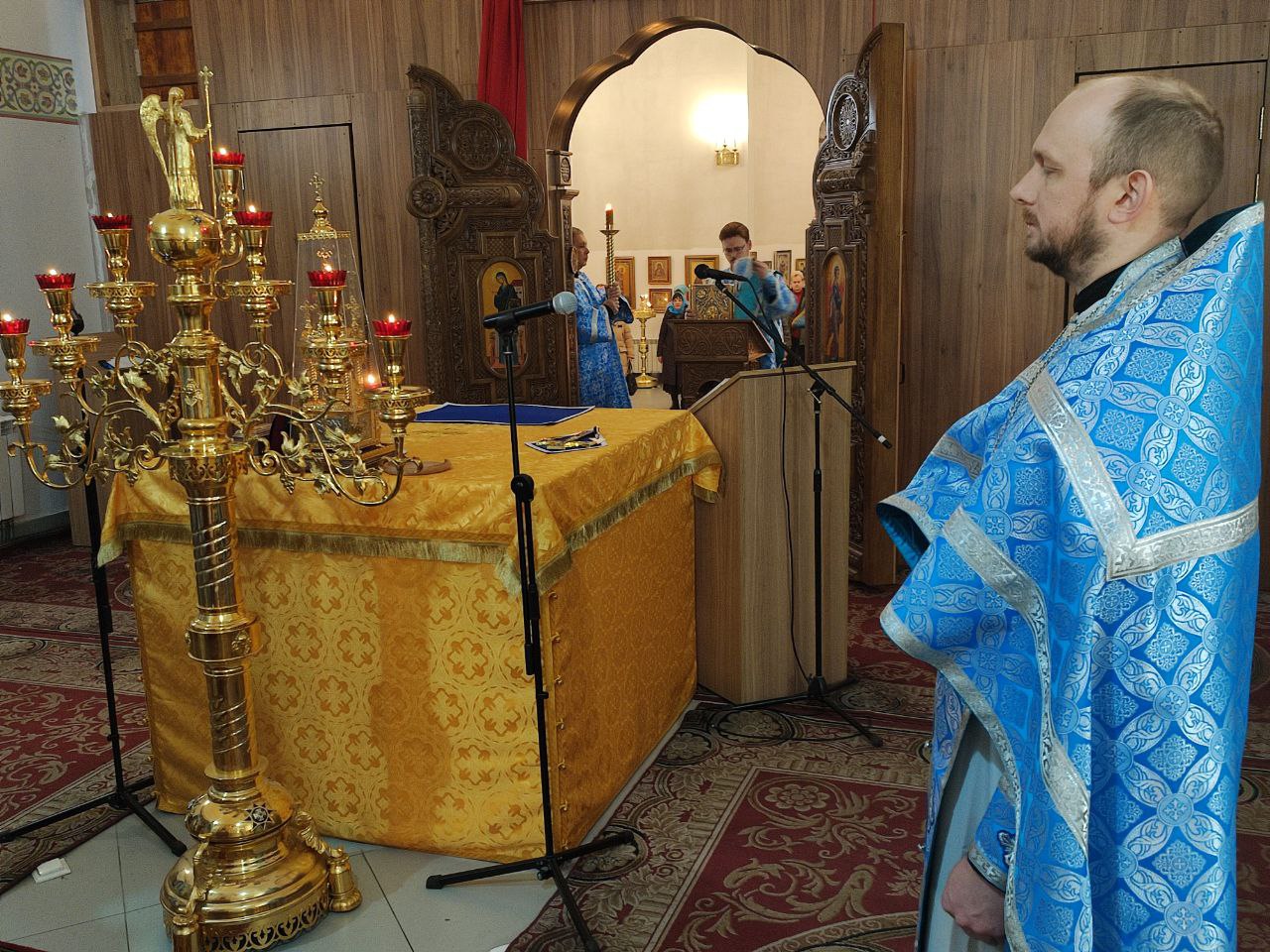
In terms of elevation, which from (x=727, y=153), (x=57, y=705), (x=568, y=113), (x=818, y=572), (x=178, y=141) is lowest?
(x=57, y=705)

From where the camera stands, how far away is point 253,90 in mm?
6246

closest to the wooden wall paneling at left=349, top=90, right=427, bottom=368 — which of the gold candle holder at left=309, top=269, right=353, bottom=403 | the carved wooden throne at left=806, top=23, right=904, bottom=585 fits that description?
the carved wooden throne at left=806, top=23, right=904, bottom=585

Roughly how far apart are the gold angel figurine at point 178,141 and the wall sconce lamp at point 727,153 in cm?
1113

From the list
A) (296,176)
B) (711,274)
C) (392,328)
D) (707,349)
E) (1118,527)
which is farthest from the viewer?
(707,349)

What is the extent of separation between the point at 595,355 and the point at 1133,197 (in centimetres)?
511

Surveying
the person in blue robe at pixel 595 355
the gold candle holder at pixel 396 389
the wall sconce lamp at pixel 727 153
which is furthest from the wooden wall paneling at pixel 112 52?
the wall sconce lamp at pixel 727 153

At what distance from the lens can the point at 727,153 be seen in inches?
513

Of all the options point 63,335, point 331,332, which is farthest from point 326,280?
point 63,335

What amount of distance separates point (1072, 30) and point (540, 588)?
12.5ft

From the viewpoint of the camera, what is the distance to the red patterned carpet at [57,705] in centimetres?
335

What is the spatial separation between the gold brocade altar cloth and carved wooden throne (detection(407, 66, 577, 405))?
2.43 metres

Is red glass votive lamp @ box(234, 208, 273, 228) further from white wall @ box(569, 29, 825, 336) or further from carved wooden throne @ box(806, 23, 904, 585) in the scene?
white wall @ box(569, 29, 825, 336)

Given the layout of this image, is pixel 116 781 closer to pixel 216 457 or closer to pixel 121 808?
pixel 121 808

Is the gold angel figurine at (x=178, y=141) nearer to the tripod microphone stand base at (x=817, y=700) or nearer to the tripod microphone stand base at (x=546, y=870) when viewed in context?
the tripod microphone stand base at (x=546, y=870)
